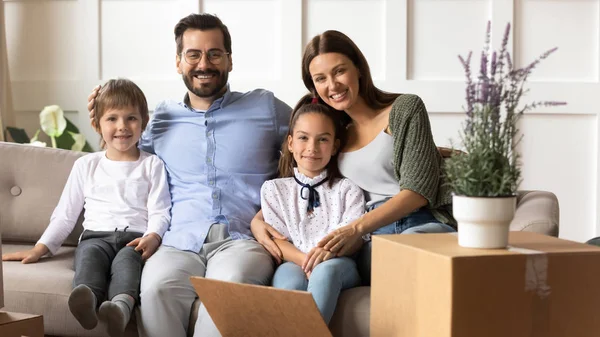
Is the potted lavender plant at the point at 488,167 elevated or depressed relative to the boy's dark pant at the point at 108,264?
elevated

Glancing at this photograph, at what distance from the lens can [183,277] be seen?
2.19 metres

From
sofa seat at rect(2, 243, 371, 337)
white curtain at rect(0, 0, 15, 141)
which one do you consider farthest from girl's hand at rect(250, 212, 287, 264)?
white curtain at rect(0, 0, 15, 141)

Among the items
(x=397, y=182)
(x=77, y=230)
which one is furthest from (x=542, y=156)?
(x=77, y=230)

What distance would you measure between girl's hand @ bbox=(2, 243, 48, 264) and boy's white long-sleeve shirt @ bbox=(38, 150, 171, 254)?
0.03 metres

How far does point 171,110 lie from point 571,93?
80.7 inches

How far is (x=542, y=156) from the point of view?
376 centimetres

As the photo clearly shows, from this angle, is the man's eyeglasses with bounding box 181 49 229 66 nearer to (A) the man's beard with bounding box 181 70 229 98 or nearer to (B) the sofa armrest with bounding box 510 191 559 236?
(A) the man's beard with bounding box 181 70 229 98

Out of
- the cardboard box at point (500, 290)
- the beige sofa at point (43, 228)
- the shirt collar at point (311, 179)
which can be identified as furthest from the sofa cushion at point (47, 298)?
the cardboard box at point (500, 290)

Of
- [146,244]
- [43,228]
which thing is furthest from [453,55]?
[43,228]

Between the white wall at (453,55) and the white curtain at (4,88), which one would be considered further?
the white curtain at (4,88)

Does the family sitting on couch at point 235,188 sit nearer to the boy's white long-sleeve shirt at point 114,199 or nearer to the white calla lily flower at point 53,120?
the boy's white long-sleeve shirt at point 114,199

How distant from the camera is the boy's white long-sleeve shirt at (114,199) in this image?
2488 millimetres

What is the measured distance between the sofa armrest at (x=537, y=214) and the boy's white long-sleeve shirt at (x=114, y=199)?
1101 mm

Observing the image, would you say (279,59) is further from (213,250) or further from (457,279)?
(457,279)
